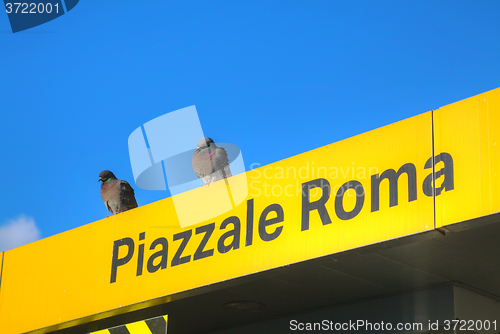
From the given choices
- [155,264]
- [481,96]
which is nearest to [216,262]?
[155,264]

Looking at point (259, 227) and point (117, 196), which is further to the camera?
point (117, 196)

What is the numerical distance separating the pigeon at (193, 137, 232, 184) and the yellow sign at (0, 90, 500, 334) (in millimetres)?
1274

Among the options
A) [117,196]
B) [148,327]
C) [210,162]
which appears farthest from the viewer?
[117,196]

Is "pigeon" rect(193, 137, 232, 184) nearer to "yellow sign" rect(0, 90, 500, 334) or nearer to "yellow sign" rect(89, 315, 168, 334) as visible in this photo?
"yellow sign" rect(0, 90, 500, 334)

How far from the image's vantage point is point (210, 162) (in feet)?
24.7

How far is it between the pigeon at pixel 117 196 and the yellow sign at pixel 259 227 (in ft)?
5.53

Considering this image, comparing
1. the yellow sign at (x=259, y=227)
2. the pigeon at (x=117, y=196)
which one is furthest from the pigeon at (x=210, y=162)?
the pigeon at (x=117, y=196)

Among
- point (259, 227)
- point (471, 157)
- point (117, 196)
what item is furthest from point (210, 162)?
point (471, 157)

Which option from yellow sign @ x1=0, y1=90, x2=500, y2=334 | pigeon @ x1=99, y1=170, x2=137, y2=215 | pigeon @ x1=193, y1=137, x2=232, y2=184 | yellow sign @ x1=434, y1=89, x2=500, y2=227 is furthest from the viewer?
pigeon @ x1=99, y1=170, x2=137, y2=215

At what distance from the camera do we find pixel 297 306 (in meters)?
6.83

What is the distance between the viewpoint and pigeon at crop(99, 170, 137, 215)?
29.0 ft

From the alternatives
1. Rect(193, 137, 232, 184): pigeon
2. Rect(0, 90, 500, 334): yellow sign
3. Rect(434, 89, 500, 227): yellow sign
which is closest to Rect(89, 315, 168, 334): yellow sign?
Rect(0, 90, 500, 334): yellow sign

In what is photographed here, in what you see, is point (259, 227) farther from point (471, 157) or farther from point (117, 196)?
point (117, 196)

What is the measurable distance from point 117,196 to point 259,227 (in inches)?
153
